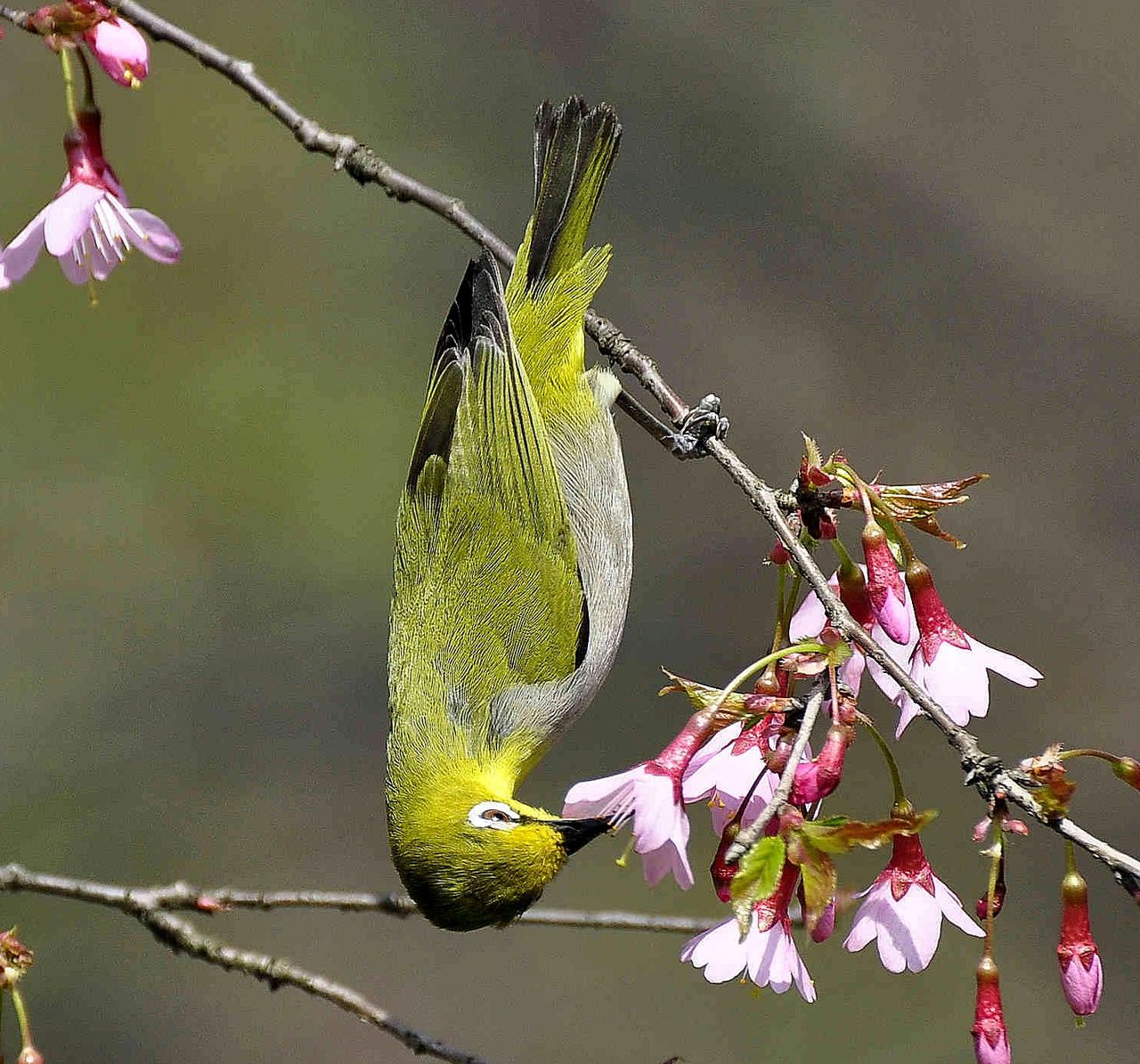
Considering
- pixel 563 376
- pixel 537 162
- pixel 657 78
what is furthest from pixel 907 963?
pixel 657 78

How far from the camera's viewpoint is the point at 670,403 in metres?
2.65

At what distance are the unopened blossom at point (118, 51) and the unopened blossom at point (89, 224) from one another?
0.20m

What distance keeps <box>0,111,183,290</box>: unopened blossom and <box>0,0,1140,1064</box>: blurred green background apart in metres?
4.26

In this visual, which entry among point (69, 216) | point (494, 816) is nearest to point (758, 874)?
point (494, 816)

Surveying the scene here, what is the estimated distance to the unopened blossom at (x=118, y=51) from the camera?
2.19 m

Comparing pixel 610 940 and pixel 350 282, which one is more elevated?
pixel 350 282

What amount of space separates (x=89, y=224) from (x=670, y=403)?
1090 millimetres

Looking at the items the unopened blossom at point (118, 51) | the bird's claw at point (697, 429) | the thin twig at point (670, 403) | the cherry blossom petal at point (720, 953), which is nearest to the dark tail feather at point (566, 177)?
the thin twig at point (670, 403)

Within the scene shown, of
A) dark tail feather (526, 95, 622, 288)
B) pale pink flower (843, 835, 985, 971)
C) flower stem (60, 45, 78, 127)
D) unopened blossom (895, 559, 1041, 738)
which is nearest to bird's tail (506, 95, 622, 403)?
dark tail feather (526, 95, 622, 288)

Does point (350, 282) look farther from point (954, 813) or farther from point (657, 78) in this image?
point (954, 813)

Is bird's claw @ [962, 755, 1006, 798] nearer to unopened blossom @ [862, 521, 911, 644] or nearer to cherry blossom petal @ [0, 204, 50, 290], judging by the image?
unopened blossom @ [862, 521, 911, 644]

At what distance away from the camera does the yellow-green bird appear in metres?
2.71

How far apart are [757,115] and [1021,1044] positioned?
525cm

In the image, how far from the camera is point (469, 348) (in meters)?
3.22
